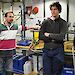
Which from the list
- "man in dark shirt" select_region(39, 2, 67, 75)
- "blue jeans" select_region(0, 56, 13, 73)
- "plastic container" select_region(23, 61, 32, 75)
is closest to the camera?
"man in dark shirt" select_region(39, 2, 67, 75)

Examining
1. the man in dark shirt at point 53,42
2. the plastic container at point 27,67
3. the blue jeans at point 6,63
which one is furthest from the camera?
the plastic container at point 27,67

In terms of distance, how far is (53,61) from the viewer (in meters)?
3.17

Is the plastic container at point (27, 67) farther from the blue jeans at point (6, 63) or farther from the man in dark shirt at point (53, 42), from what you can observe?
the man in dark shirt at point (53, 42)

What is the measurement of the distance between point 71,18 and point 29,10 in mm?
1110

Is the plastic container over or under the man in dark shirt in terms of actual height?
under

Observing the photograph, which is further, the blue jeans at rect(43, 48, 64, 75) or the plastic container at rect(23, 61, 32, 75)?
the plastic container at rect(23, 61, 32, 75)

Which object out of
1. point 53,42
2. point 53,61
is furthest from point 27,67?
point 53,42

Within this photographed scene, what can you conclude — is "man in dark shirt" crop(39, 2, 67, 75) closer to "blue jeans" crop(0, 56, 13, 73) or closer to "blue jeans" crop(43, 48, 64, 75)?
"blue jeans" crop(43, 48, 64, 75)

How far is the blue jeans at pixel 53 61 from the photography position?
316cm

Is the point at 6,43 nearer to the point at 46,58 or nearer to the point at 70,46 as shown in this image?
the point at 46,58

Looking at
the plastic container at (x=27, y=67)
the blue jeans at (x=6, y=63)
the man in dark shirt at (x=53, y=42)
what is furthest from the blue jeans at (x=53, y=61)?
the plastic container at (x=27, y=67)

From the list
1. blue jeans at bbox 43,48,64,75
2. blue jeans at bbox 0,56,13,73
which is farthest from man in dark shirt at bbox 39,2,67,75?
blue jeans at bbox 0,56,13,73

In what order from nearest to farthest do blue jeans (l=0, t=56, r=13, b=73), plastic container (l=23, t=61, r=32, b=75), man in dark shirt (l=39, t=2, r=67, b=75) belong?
man in dark shirt (l=39, t=2, r=67, b=75)
blue jeans (l=0, t=56, r=13, b=73)
plastic container (l=23, t=61, r=32, b=75)

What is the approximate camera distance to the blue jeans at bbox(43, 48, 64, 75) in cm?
316
